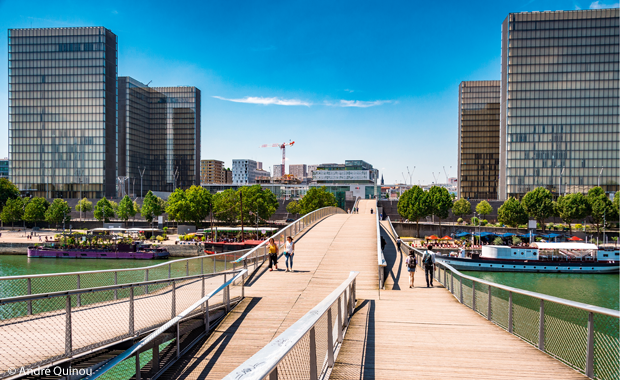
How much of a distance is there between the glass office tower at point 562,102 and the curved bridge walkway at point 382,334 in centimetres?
9028

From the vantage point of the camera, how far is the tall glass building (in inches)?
5295

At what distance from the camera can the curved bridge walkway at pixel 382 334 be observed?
5402 millimetres

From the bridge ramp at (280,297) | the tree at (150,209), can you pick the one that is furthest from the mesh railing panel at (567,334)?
the tree at (150,209)

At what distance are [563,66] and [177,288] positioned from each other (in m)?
110

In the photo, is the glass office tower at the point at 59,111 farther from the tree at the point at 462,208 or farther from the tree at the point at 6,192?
the tree at the point at 462,208

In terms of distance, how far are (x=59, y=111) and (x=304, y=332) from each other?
126864 mm

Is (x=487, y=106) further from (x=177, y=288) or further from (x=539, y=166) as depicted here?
(x=177, y=288)

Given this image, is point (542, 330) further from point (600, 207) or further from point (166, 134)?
point (166, 134)

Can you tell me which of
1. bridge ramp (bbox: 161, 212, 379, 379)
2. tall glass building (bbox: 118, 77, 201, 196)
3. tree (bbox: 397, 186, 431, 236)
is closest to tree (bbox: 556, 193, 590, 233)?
tree (bbox: 397, 186, 431, 236)

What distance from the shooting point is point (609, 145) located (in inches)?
3541

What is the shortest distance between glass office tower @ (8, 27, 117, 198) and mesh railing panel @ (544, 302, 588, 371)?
11706 cm

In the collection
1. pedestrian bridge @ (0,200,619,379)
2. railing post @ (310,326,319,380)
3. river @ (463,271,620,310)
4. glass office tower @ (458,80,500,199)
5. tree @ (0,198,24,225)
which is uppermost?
glass office tower @ (458,80,500,199)

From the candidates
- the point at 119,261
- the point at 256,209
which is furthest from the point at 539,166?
the point at 119,261

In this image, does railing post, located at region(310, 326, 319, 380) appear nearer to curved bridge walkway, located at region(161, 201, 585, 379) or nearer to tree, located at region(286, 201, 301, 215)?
curved bridge walkway, located at region(161, 201, 585, 379)
